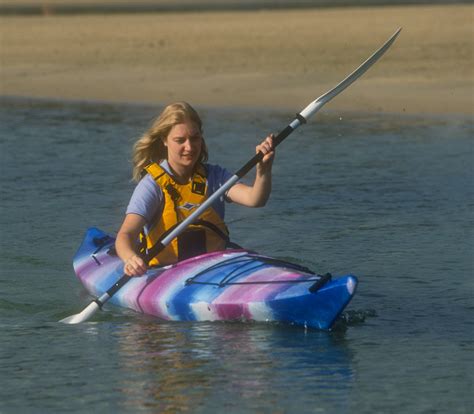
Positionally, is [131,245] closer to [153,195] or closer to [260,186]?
[153,195]

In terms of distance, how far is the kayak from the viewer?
7.17m

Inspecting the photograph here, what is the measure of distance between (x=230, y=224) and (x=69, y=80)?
965 centimetres

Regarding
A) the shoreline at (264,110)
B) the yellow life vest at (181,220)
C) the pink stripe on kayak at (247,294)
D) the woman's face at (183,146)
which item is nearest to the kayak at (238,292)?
the pink stripe on kayak at (247,294)

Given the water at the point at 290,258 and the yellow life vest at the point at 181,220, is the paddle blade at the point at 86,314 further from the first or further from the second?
the yellow life vest at the point at 181,220

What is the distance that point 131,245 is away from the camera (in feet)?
24.8

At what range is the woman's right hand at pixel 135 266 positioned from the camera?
24.3 ft

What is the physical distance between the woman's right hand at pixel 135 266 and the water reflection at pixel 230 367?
35cm

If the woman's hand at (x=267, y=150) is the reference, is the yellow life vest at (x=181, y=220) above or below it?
below

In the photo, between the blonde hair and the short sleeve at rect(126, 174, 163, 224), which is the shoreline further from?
the short sleeve at rect(126, 174, 163, 224)

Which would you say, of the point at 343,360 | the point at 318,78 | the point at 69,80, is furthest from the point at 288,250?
the point at 69,80

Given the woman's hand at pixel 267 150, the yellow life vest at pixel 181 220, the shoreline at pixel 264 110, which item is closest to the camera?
the woman's hand at pixel 267 150

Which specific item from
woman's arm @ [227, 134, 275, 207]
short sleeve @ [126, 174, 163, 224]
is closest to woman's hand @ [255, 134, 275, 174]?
woman's arm @ [227, 134, 275, 207]

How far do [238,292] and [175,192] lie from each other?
69cm

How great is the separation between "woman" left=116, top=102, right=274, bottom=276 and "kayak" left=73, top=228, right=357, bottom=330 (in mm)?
211
